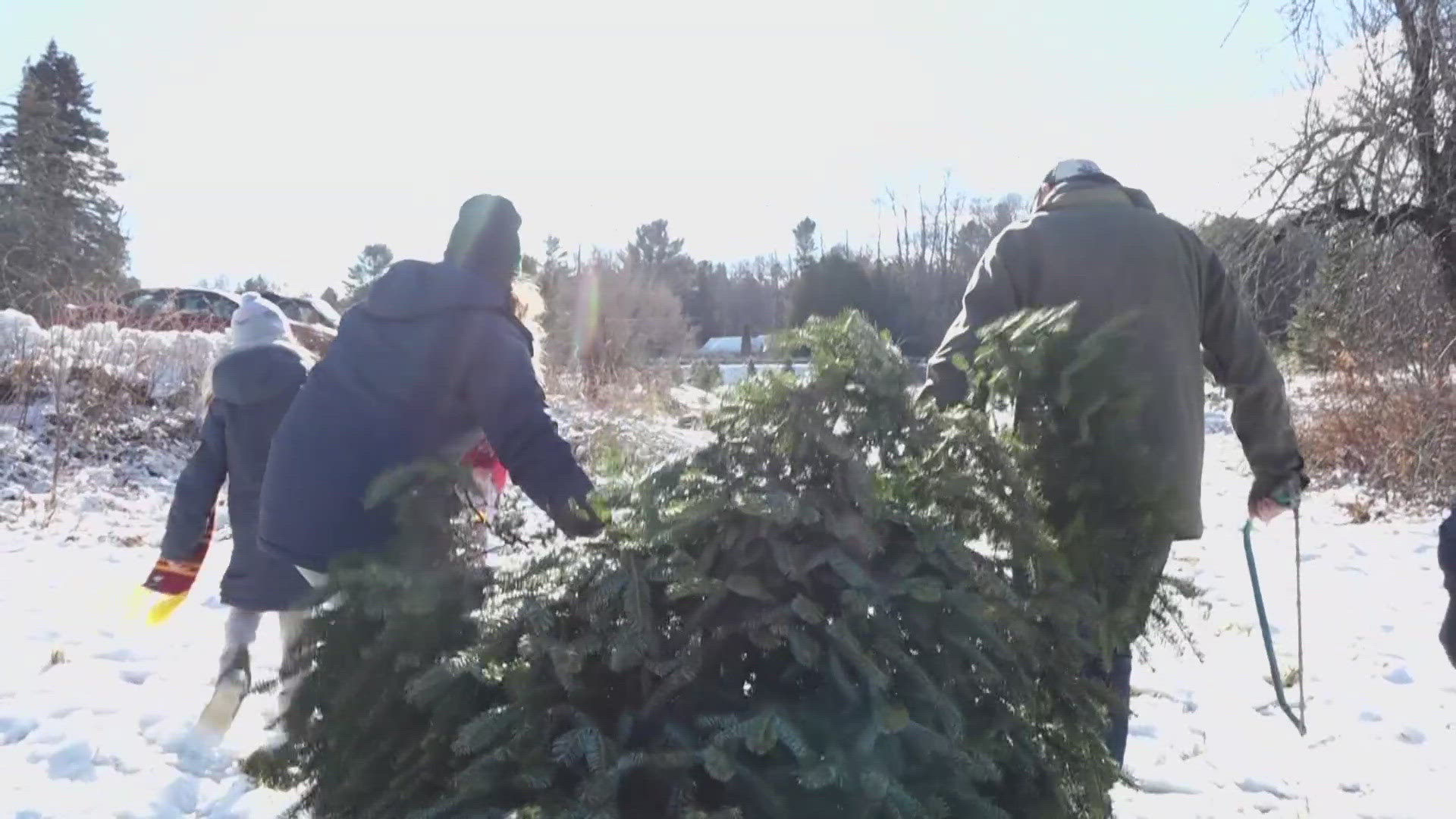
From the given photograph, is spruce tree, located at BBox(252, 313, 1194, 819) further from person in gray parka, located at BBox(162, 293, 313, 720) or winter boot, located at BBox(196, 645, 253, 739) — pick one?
winter boot, located at BBox(196, 645, 253, 739)

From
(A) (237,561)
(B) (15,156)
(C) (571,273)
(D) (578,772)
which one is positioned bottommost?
(A) (237,561)

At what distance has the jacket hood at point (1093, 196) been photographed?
293 centimetres

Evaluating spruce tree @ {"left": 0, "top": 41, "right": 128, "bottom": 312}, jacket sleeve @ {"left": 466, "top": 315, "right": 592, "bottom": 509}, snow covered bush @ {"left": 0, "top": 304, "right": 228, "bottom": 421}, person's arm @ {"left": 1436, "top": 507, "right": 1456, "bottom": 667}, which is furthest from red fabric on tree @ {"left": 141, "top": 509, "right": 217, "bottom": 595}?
spruce tree @ {"left": 0, "top": 41, "right": 128, "bottom": 312}

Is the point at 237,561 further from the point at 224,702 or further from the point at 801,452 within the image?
the point at 801,452

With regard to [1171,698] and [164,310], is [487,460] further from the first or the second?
[164,310]

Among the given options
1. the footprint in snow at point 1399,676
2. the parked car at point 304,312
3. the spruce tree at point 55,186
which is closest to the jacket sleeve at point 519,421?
the footprint in snow at point 1399,676

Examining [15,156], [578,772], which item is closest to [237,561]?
[578,772]

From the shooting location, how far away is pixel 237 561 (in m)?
4.16

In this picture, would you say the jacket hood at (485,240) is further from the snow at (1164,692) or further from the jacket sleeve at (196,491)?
the jacket sleeve at (196,491)

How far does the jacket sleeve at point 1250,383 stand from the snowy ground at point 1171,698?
574 mm

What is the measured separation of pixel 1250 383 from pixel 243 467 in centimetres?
337

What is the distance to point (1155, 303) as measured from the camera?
2.81m

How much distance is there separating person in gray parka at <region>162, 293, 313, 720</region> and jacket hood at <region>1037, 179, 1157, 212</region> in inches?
105

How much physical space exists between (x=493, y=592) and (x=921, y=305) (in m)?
45.6
